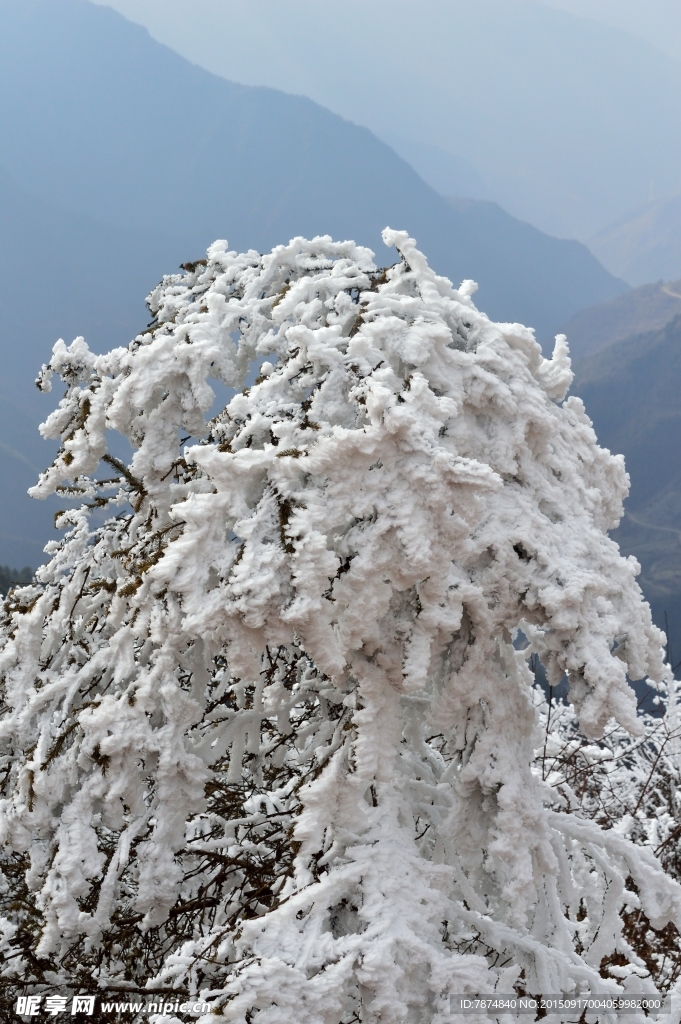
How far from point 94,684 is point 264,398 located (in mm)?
1055

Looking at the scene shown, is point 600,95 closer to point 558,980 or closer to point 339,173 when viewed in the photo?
point 339,173

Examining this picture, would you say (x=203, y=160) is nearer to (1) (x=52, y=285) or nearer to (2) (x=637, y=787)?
(1) (x=52, y=285)

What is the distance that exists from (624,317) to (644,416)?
56.2 ft

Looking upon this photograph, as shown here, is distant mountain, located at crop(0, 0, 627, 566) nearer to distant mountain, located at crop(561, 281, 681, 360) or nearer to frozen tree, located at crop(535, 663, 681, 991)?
distant mountain, located at crop(561, 281, 681, 360)

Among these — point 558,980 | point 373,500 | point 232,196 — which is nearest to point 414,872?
point 558,980

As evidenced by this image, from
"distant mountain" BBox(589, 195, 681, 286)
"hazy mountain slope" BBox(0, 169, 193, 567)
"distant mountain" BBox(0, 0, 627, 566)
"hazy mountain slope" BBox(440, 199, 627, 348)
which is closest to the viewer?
"hazy mountain slope" BBox(0, 169, 193, 567)

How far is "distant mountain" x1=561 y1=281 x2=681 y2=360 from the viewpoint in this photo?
65.1 meters

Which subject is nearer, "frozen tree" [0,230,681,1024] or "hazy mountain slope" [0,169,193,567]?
"frozen tree" [0,230,681,1024]

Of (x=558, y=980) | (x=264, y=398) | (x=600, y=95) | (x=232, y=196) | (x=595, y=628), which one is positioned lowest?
(x=558, y=980)

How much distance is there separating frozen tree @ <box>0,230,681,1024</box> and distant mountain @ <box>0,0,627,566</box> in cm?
9808

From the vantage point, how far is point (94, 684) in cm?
219

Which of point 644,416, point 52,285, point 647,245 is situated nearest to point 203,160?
point 52,285

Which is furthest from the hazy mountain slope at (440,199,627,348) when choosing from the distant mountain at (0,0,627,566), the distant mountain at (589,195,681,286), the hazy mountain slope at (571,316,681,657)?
the hazy mountain slope at (571,316,681,657)

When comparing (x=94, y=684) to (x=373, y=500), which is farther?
(x=94, y=684)
